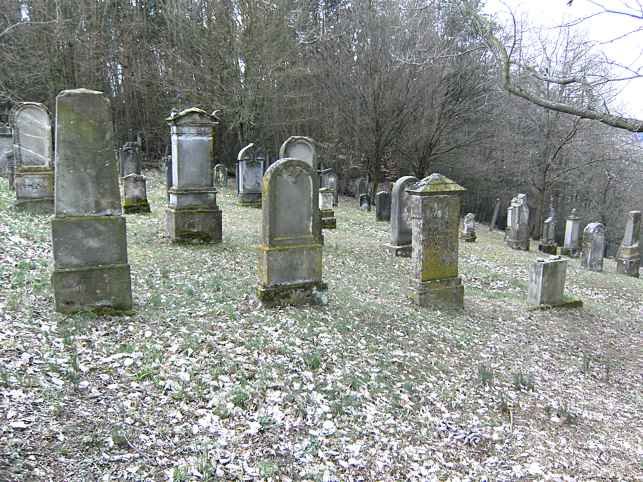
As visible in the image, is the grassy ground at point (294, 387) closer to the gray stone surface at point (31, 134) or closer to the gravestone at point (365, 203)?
the gray stone surface at point (31, 134)

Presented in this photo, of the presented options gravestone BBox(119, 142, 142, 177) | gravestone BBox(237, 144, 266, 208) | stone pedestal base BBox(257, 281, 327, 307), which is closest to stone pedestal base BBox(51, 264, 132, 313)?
stone pedestal base BBox(257, 281, 327, 307)

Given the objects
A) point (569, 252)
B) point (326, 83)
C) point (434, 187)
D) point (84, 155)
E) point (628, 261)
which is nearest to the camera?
point (84, 155)

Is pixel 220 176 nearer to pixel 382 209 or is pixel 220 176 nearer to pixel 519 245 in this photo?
pixel 382 209

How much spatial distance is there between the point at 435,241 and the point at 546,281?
8.15 feet

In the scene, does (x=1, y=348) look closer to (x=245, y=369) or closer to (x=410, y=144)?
(x=245, y=369)

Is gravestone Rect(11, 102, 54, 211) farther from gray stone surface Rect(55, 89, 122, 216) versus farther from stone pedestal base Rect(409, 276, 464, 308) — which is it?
stone pedestal base Rect(409, 276, 464, 308)

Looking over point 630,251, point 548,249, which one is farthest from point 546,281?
point 548,249

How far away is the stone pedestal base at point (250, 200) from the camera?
54.3ft

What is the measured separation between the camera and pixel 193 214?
A: 9891mm

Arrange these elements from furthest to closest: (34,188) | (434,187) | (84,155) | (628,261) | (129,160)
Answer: (129,160), (628,261), (34,188), (434,187), (84,155)

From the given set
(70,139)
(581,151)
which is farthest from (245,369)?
(581,151)

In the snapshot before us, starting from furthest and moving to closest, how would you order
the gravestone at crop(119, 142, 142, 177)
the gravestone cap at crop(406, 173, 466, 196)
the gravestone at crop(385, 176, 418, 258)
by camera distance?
the gravestone at crop(119, 142, 142, 177) < the gravestone at crop(385, 176, 418, 258) < the gravestone cap at crop(406, 173, 466, 196)

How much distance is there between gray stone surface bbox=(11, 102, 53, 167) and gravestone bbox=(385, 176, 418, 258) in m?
8.02

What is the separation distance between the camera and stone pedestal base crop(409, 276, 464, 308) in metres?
7.98
